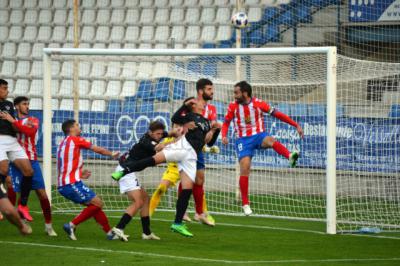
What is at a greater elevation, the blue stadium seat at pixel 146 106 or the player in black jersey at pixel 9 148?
the blue stadium seat at pixel 146 106

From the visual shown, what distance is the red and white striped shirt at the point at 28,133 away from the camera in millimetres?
13336

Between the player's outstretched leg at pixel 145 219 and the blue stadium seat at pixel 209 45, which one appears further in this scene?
the blue stadium seat at pixel 209 45

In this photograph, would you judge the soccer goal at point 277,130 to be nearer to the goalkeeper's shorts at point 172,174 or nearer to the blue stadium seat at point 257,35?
the goalkeeper's shorts at point 172,174

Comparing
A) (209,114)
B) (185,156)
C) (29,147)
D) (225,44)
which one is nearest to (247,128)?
(209,114)

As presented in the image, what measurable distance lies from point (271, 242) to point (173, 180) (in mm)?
2442

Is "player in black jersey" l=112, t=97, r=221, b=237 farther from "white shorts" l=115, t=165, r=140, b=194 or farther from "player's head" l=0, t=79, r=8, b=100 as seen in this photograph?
"player's head" l=0, t=79, r=8, b=100

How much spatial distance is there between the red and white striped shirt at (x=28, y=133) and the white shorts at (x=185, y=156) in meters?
2.00

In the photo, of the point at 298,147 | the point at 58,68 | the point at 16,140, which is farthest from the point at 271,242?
the point at 58,68

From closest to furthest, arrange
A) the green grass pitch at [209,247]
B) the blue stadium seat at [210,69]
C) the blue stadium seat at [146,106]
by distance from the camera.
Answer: the green grass pitch at [209,247] → the blue stadium seat at [146,106] → the blue stadium seat at [210,69]

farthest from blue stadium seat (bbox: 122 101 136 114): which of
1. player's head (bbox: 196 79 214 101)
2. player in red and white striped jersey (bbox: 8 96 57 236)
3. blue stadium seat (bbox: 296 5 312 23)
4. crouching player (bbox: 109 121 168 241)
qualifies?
crouching player (bbox: 109 121 168 241)

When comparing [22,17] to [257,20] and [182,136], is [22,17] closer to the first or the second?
[257,20]

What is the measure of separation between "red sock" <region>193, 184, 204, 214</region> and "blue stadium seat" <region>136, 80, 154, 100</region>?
3.92m

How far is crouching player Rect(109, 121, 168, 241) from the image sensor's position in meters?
12.2

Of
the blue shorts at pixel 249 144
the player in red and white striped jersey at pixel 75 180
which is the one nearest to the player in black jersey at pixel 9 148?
the player in red and white striped jersey at pixel 75 180
